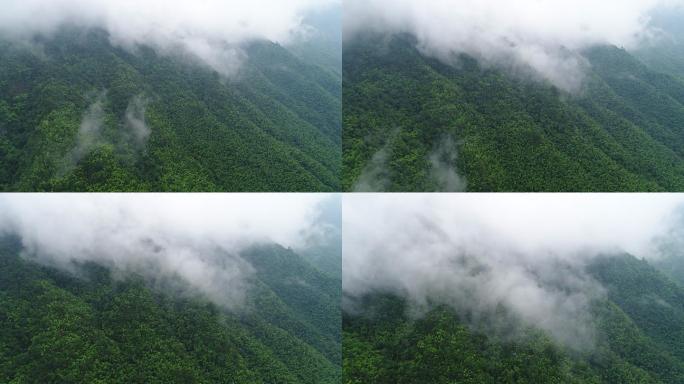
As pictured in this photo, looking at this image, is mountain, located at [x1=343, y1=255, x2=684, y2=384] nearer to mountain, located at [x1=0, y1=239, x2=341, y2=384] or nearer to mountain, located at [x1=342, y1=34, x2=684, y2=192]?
mountain, located at [x1=0, y1=239, x2=341, y2=384]

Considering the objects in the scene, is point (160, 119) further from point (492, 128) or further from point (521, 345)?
point (521, 345)

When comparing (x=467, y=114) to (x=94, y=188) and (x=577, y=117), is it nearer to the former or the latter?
(x=577, y=117)

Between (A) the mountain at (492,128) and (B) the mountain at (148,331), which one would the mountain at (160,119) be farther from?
(B) the mountain at (148,331)

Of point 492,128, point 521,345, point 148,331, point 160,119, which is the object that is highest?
point 492,128

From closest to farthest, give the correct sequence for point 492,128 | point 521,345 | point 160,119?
point 521,345
point 492,128
point 160,119

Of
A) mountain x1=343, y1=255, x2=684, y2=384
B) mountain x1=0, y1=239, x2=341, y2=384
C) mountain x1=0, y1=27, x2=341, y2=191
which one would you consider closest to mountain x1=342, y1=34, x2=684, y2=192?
mountain x1=0, y1=27, x2=341, y2=191

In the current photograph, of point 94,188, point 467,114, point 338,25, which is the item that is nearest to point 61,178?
point 94,188

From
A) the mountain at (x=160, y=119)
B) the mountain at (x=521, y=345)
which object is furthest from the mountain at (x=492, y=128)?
the mountain at (x=521, y=345)

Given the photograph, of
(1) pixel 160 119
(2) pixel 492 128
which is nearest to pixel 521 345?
(2) pixel 492 128
